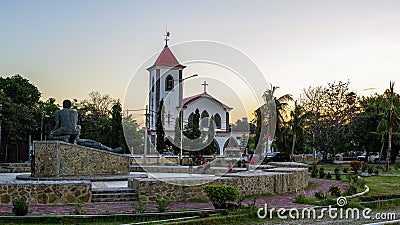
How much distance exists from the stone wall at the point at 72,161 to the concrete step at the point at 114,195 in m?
4.12

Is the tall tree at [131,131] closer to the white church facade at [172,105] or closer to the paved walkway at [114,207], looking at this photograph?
the white church facade at [172,105]

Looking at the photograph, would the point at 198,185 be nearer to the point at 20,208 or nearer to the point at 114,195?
the point at 114,195

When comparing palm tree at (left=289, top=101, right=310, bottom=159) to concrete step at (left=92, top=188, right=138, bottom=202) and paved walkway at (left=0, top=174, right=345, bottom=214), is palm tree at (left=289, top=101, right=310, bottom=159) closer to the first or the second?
paved walkway at (left=0, top=174, right=345, bottom=214)

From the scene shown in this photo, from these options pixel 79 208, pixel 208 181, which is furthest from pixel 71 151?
pixel 79 208

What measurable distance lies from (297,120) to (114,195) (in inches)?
1345

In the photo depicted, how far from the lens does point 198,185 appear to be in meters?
14.9

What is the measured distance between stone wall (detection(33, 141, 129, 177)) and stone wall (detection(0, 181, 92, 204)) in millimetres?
4604

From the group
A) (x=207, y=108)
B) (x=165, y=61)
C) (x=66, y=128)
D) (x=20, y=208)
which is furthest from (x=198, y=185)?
(x=165, y=61)

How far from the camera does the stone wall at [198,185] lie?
1437 cm

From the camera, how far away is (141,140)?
1030 inches

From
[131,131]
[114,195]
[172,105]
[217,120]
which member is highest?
[172,105]

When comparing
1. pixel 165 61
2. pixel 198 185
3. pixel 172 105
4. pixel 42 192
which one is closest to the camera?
pixel 42 192

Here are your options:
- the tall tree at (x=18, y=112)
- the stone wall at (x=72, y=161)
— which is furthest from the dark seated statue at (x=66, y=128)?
the tall tree at (x=18, y=112)

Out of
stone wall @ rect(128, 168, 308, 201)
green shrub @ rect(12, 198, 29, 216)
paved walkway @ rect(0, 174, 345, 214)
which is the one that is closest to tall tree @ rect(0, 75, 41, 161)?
stone wall @ rect(128, 168, 308, 201)
